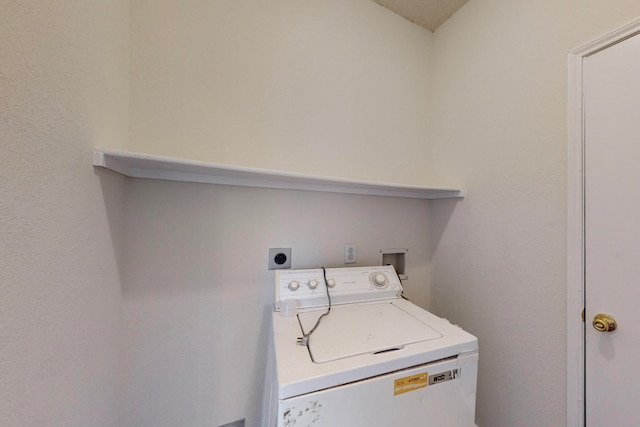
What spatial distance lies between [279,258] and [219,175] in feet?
1.86

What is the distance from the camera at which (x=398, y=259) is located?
1744 millimetres

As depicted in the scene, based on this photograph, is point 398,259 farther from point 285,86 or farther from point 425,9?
point 425,9

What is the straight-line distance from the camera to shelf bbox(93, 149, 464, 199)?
0.87 metres

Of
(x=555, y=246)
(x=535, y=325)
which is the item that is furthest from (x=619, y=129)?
(x=535, y=325)

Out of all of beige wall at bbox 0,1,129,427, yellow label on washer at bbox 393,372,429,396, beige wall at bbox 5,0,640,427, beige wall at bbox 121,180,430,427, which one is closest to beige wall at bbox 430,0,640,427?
beige wall at bbox 5,0,640,427

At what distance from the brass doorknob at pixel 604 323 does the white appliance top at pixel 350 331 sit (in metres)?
0.52

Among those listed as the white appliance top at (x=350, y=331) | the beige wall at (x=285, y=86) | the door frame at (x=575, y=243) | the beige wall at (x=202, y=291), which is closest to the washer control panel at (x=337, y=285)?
the white appliance top at (x=350, y=331)

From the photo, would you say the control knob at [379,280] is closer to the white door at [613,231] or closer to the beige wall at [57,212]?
the white door at [613,231]

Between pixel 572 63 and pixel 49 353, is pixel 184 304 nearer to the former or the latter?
pixel 49 353

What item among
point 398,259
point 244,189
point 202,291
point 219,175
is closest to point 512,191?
point 398,259

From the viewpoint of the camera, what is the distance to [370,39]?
165cm

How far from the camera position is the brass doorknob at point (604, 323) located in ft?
2.99

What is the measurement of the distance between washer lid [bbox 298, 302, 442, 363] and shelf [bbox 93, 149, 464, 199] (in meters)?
0.69

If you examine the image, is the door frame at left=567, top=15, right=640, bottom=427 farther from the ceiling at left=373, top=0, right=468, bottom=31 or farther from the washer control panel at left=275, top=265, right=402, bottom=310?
the ceiling at left=373, top=0, right=468, bottom=31
